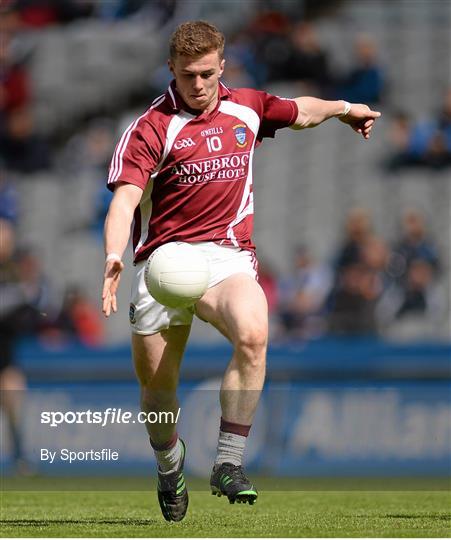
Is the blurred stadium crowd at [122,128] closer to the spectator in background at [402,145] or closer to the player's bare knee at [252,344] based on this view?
the spectator in background at [402,145]

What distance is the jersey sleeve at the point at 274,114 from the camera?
7047 mm

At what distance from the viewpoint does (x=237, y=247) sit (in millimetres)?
6812

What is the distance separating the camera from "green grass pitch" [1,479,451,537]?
6.01m

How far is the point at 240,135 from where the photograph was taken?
6848mm

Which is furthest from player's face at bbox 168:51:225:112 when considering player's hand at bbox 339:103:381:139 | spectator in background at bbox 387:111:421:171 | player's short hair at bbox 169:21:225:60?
spectator in background at bbox 387:111:421:171

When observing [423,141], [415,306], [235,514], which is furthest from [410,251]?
[235,514]

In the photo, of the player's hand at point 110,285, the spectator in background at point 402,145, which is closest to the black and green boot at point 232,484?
the player's hand at point 110,285

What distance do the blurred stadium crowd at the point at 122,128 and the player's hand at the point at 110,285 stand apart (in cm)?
739

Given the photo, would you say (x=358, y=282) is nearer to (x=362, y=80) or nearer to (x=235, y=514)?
(x=362, y=80)

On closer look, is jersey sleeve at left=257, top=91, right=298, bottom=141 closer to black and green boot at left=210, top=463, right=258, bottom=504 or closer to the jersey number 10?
the jersey number 10

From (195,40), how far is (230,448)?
2.12 m

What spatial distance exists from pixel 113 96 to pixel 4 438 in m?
8.63

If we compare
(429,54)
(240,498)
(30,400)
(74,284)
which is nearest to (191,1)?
(429,54)

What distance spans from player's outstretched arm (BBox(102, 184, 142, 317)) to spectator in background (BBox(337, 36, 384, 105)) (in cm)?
1183
